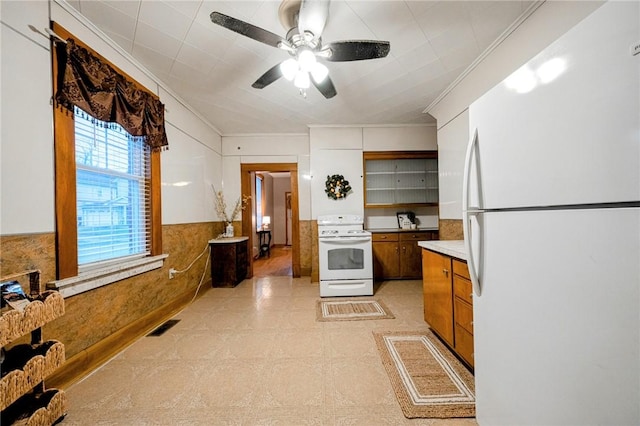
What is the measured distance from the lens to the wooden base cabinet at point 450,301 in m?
1.68

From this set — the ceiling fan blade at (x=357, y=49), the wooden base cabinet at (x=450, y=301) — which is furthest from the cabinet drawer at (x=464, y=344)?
the ceiling fan blade at (x=357, y=49)

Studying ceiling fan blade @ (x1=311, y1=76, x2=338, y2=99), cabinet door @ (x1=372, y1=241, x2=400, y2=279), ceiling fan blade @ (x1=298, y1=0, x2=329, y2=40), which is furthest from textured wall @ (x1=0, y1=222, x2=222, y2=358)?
cabinet door @ (x1=372, y1=241, x2=400, y2=279)

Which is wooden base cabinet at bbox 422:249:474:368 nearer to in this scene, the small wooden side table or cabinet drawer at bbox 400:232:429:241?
cabinet drawer at bbox 400:232:429:241

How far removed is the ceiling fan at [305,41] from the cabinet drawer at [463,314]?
186cm

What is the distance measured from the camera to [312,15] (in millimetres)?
1507

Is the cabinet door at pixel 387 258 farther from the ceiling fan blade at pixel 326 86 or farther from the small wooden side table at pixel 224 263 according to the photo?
the ceiling fan blade at pixel 326 86

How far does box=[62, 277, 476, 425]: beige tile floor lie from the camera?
140cm

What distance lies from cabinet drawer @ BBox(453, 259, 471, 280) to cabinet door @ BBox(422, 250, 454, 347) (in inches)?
2.9

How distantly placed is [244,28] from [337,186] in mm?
2814

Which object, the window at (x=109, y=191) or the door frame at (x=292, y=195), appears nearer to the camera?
the window at (x=109, y=191)

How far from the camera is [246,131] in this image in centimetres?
440

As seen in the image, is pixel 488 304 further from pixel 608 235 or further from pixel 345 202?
pixel 345 202

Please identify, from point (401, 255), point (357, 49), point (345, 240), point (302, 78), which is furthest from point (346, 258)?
point (357, 49)

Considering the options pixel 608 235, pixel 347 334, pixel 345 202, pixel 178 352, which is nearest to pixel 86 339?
pixel 178 352
